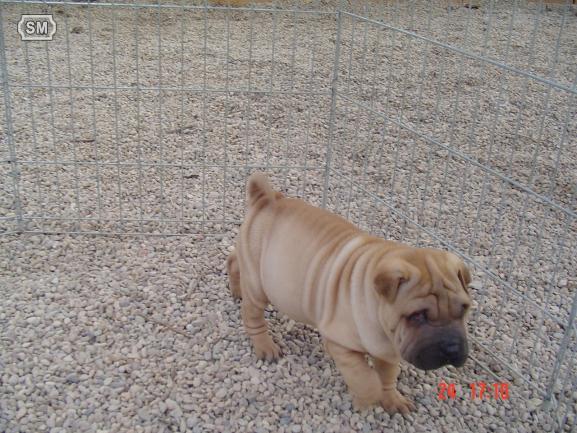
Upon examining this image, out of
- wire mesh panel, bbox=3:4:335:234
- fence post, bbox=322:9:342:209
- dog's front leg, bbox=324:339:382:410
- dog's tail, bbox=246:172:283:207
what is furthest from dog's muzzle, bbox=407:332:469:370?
wire mesh panel, bbox=3:4:335:234

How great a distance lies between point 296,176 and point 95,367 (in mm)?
2347

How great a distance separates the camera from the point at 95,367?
3.04 metres

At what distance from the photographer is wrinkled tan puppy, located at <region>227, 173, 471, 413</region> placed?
2.43 meters

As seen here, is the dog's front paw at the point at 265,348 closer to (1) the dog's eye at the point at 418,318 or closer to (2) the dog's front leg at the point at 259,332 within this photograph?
(2) the dog's front leg at the point at 259,332

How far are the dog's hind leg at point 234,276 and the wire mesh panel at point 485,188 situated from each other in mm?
920

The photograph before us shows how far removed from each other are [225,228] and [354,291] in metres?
1.77

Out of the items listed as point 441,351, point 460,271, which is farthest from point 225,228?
point 441,351

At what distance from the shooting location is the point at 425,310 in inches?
95.3

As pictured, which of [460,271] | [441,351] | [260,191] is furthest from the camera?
[260,191]

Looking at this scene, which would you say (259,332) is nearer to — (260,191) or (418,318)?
(260,191)

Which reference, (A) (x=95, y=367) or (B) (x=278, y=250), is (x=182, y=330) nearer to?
(A) (x=95, y=367)

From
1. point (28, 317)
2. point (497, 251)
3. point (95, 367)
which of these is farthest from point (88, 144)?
point (497, 251)

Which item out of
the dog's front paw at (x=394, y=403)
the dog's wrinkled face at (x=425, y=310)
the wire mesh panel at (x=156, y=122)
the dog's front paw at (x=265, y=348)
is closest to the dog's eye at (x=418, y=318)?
the dog's wrinkled face at (x=425, y=310)

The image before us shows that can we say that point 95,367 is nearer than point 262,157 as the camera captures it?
Yes
